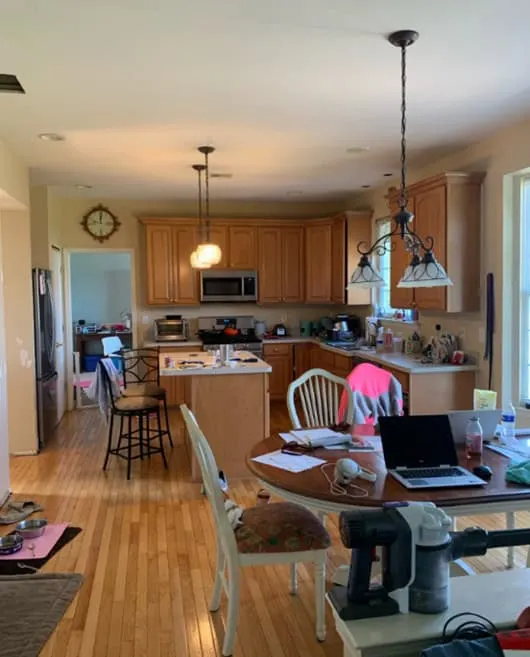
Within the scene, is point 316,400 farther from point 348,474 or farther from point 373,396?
point 348,474

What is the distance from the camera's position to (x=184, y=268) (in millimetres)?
6934

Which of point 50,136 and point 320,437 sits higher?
point 50,136

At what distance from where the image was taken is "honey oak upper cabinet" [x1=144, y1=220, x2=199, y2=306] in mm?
6789

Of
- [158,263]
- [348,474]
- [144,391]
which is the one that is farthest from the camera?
[158,263]

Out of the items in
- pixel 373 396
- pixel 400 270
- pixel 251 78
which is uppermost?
pixel 251 78

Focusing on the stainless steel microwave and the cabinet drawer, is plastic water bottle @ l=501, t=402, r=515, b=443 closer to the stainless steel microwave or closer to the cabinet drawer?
the cabinet drawer

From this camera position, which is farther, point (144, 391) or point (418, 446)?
point (144, 391)

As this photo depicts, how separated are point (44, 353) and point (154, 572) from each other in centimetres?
302

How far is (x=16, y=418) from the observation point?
5055 mm

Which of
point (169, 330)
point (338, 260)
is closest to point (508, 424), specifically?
point (338, 260)

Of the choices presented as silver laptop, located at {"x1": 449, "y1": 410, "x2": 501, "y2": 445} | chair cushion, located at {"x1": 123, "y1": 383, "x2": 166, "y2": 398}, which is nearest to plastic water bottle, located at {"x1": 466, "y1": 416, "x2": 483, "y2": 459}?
silver laptop, located at {"x1": 449, "y1": 410, "x2": 501, "y2": 445}

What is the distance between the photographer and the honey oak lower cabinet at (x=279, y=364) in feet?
22.8

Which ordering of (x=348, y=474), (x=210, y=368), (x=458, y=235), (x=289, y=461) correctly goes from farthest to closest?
(x=458, y=235), (x=210, y=368), (x=289, y=461), (x=348, y=474)

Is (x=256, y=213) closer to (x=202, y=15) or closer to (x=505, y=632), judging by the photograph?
(x=202, y=15)
